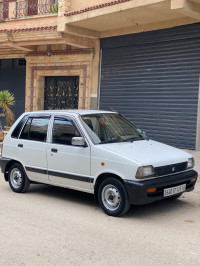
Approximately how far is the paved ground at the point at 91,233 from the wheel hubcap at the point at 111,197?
19 centimetres

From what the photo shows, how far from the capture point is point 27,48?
16.9 meters

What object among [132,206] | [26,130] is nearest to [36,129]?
[26,130]

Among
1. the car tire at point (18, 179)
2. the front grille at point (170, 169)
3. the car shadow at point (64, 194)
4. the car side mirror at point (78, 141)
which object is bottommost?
the car shadow at point (64, 194)

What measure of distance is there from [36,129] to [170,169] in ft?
8.89

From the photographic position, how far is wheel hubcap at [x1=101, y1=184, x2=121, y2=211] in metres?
5.62

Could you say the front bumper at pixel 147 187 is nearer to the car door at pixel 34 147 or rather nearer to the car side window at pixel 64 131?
the car side window at pixel 64 131

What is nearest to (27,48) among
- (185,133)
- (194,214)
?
(185,133)

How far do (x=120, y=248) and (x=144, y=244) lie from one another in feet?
1.09

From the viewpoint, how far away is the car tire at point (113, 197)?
217 inches

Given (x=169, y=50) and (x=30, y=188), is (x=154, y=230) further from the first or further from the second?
(x=169, y=50)

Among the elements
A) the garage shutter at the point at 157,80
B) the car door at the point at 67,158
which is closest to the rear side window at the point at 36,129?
the car door at the point at 67,158

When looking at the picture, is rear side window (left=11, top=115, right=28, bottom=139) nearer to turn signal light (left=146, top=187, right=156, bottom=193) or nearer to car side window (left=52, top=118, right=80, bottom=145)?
car side window (left=52, top=118, right=80, bottom=145)

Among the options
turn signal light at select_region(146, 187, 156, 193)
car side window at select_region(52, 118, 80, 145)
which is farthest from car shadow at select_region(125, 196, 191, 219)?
car side window at select_region(52, 118, 80, 145)

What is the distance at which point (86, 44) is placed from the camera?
601 inches
